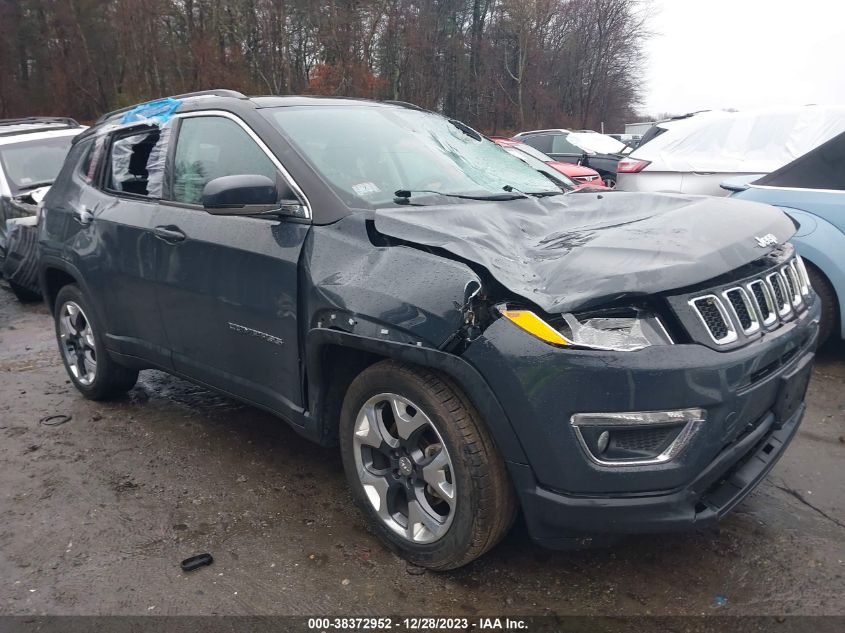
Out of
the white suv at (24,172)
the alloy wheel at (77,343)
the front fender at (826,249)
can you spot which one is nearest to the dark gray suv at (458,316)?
the alloy wheel at (77,343)

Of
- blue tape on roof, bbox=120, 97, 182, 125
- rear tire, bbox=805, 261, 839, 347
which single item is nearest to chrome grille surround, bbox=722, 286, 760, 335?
rear tire, bbox=805, 261, 839, 347

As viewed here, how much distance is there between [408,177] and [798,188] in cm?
316

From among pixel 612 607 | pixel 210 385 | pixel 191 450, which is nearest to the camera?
pixel 612 607

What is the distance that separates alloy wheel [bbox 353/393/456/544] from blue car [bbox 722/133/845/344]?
3.27 metres

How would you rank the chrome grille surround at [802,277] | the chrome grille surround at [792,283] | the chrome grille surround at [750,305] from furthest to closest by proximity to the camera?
1. the chrome grille surround at [802,277]
2. the chrome grille surround at [792,283]
3. the chrome grille surround at [750,305]

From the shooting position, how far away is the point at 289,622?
95.7 inches

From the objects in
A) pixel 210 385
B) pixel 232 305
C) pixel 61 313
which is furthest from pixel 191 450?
pixel 61 313

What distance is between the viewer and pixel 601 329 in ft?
7.10

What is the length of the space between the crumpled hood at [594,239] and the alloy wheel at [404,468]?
0.63 metres

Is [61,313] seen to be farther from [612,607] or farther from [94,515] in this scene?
[612,607]

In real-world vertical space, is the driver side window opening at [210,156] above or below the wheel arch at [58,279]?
above

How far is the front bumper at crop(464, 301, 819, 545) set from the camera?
81.8 inches

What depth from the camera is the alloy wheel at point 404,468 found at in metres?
2.48

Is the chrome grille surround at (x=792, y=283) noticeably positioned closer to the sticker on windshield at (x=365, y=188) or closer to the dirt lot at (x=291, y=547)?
the dirt lot at (x=291, y=547)
